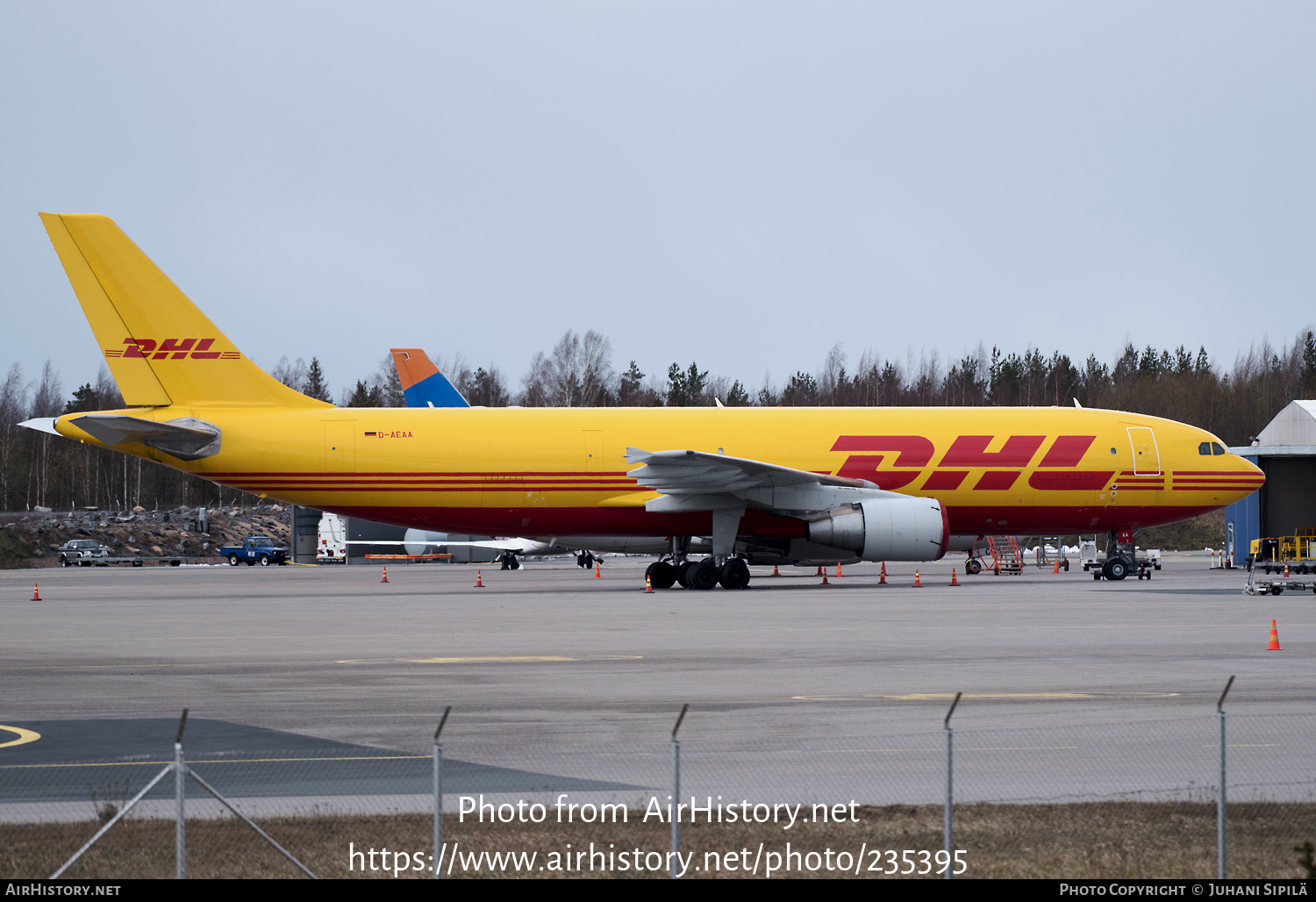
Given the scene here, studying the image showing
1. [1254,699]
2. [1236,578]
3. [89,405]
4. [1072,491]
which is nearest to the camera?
[1254,699]

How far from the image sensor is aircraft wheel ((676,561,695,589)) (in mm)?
38406

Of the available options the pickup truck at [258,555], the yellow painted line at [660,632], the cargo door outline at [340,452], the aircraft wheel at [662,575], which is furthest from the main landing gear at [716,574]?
the pickup truck at [258,555]

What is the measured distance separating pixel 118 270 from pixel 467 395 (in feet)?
351

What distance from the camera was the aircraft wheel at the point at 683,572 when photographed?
3841cm

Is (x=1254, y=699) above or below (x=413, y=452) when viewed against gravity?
below

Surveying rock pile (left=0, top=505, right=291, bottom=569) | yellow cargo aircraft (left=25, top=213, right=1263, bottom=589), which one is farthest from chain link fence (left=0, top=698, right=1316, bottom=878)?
rock pile (left=0, top=505, right=291, bottom=569)

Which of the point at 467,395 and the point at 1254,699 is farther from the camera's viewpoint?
the point at 467,395

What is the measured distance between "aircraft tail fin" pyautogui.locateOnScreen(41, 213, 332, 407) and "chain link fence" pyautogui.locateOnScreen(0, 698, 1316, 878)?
26425 millimetres

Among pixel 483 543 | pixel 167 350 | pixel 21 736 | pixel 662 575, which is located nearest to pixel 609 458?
pixel 662 575

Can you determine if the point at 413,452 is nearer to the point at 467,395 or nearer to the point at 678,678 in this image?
the point at 678,678

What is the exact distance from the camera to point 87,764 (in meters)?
11.7

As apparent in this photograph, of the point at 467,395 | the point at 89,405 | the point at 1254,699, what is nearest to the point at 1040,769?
the point at 1254,699

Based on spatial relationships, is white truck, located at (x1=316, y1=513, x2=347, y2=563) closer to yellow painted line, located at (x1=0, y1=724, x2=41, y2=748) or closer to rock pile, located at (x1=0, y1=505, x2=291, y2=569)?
rock pile, located at (x1=0, y1=505, x2=291, y2=569)
